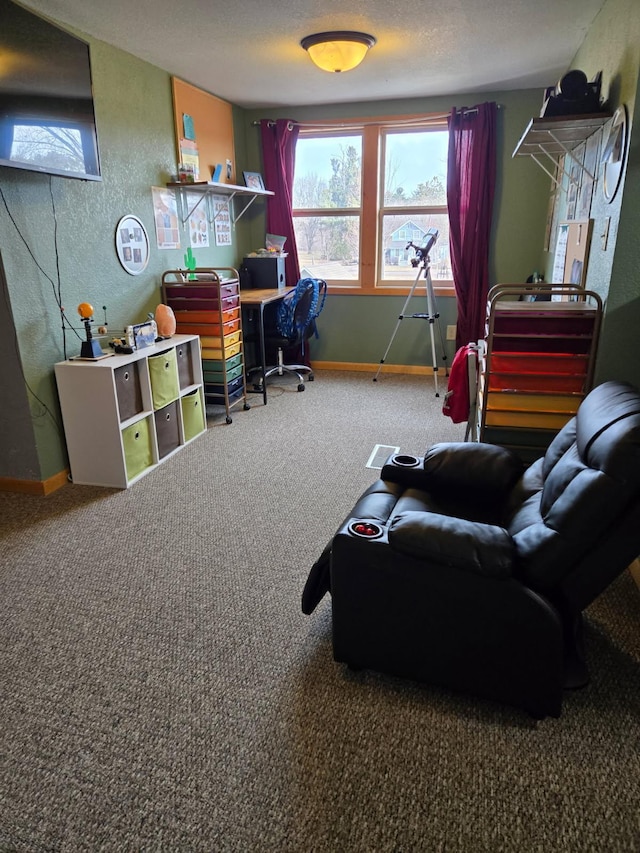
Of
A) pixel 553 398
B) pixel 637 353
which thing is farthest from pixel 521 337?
pixel 637 353

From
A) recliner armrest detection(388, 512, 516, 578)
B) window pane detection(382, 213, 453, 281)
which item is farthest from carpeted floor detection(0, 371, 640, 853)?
window pane detection(382, 213, 453, 281)

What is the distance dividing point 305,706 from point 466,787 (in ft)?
1.58

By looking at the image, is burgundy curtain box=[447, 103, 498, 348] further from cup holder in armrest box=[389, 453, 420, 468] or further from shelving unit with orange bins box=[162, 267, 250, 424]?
cup holder in armrest box=[389, 453, 420, 468]

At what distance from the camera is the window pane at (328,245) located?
17.0 ft

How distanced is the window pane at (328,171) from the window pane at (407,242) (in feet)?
1.37

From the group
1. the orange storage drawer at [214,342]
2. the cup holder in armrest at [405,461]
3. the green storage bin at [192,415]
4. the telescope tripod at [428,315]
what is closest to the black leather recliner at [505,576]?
the cup holder in armrest at [405,461]

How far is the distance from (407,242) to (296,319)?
1395mm

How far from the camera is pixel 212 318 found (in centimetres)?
388

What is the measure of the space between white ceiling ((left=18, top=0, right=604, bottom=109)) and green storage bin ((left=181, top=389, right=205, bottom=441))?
2.08 metres

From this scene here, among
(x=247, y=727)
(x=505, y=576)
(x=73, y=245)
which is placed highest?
(x=73, y=245)

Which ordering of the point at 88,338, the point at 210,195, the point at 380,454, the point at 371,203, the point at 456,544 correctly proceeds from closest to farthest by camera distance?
1. the point at 456,544
2. the point at 88,338
3. the point at 380,454
4. the point at 210,195
5. the point at 371,203

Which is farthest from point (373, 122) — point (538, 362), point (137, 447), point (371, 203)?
point (137, 447)

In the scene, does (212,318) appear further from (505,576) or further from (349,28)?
(505,576)

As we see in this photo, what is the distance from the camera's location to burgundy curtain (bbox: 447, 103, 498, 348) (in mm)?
4488
